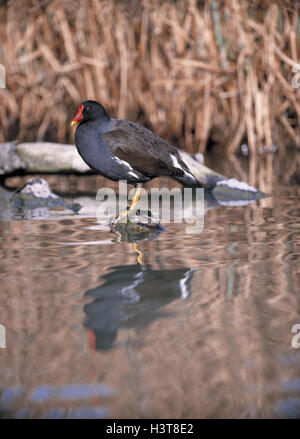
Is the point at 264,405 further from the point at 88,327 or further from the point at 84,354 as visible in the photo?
→ the point at 88,327

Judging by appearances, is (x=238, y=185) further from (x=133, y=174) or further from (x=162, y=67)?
(x=162, y=67)

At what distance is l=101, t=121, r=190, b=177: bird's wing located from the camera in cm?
348

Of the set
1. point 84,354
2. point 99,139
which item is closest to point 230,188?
point 99,139

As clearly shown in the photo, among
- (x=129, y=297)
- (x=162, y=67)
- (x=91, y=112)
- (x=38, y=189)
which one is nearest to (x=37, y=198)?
(x=38, y=189)

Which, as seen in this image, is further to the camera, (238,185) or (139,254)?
(238,185)

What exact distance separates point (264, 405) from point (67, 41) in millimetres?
6932

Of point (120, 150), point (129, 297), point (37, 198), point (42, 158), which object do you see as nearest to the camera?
point (129, 297)

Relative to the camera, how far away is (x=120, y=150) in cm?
347

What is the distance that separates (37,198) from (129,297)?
98.1 inches

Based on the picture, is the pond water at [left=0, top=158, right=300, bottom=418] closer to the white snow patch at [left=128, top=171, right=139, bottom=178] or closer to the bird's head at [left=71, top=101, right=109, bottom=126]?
the white snow patch at [left=128, top=171, right=139, bottom=178]

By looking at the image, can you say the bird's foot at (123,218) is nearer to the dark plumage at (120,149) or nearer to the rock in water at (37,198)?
the dark plumage at (120,149)

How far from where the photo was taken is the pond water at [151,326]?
4.85 ft

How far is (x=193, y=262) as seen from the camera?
2732 millimetres

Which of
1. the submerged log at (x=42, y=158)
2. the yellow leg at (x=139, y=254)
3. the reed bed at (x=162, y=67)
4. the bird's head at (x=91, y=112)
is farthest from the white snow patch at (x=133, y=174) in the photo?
the reed bed at (x=162, y=67)
